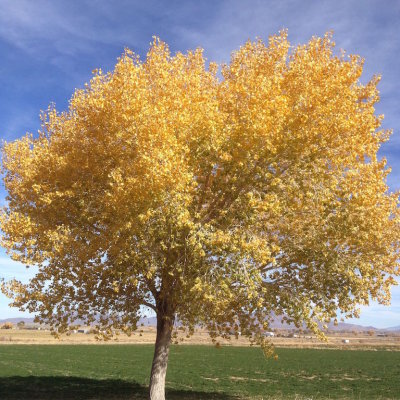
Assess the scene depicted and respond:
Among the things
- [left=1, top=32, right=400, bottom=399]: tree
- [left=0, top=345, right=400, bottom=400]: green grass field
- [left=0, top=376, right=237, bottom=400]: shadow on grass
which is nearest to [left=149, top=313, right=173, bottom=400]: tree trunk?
[left=1, top=32, right=400, bottom=399]: tree

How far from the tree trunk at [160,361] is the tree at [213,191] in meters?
2.08

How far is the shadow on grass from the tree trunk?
21.3ft

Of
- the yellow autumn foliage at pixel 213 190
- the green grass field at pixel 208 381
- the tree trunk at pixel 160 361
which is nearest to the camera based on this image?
the yellow autumn foliage at pixel 213 190

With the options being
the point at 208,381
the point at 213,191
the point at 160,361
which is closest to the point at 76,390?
the point at 160,361

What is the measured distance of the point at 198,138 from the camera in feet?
54.3

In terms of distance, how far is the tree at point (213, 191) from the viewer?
15.9 metres

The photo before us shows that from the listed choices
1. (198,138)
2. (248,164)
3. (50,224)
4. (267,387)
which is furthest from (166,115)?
(267,387)

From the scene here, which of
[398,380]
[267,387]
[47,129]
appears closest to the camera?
[47,129]

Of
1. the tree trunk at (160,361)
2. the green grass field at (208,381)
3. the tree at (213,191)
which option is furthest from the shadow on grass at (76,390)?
the tree at (213,191)

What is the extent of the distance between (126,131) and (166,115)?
1633 millimetres

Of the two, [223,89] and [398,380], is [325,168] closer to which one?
[223,89]

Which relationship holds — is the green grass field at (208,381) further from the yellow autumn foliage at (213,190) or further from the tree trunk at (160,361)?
the yellow autumn foliage at (213,190)

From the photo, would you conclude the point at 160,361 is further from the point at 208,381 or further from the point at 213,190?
the point at 208,381

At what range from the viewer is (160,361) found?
69.6ft
